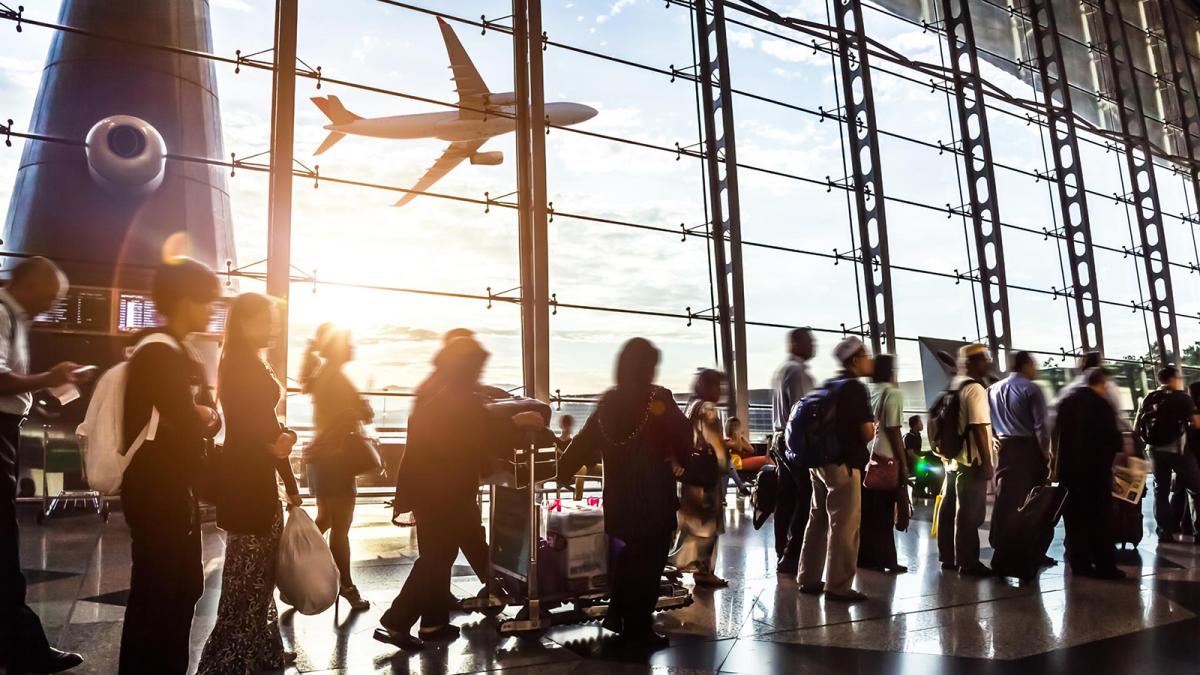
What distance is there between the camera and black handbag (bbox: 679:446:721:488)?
3838 millimetres

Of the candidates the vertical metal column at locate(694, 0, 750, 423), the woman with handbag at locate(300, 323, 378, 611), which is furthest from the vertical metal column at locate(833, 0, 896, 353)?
the woman with handbag at locate(300, 323, 378, 611)

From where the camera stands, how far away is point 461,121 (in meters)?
7.73

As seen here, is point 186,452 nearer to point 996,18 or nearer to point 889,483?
point 889,483

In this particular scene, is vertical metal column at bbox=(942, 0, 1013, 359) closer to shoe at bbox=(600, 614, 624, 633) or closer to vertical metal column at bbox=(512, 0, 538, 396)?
vertical metal column at bbox=(512, 0, 538, 396)

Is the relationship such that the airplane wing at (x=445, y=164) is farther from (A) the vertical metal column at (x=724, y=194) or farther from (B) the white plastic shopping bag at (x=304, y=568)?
(B) the white plastic shopping bag at (x=304, y=568)

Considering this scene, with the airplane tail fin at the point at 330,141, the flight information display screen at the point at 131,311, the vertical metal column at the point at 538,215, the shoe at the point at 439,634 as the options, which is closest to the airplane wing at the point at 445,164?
the vertical metal column at the point at 538,215

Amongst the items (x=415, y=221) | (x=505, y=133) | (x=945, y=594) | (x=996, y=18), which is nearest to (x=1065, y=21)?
(x=996, y=18)

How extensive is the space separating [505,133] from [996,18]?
8.96 metres

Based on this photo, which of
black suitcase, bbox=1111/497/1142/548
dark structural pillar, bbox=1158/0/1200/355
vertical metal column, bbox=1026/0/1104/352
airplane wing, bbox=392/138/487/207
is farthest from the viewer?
dark structural pillar, bbox=1158/0/1200/355

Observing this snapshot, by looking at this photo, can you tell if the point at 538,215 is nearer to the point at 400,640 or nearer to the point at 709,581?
the point at 709,581

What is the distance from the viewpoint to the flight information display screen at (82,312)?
580cm

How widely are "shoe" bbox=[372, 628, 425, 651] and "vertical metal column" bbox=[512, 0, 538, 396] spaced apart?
464 centimetres

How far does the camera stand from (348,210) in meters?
7.09

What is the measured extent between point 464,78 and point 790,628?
591cm
